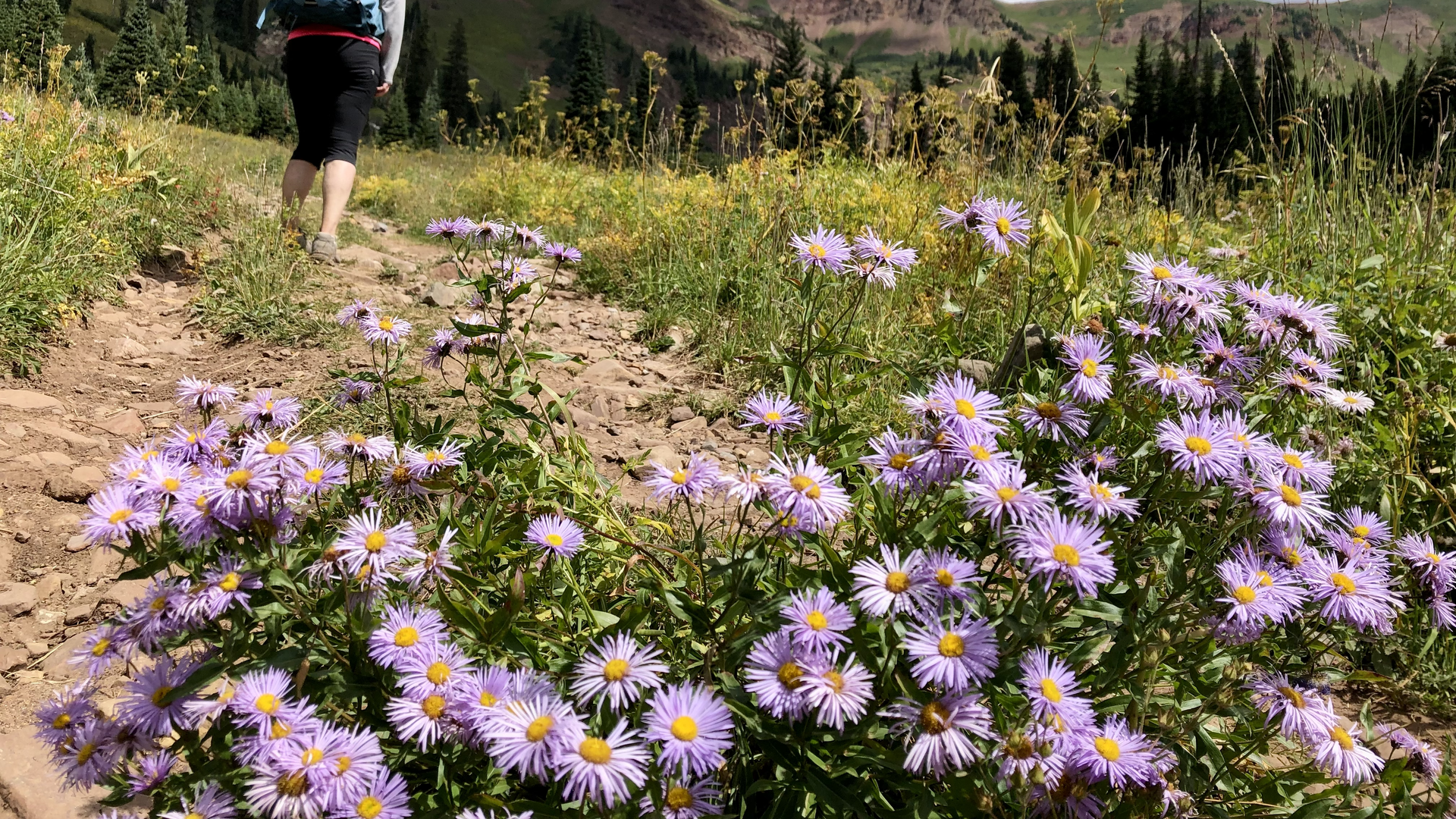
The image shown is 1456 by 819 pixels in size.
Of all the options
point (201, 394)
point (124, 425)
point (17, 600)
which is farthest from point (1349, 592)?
point (124, 425)

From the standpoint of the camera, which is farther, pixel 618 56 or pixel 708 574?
pixel 618 56

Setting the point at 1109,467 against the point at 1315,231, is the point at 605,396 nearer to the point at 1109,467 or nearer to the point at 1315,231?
the point at 1109,467

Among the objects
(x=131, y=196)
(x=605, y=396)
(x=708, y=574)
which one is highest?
(x=131, y=196)

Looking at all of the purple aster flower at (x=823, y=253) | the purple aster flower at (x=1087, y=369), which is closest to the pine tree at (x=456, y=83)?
the purple aster flower at (x=823, y=253)

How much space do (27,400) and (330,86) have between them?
7.91ft

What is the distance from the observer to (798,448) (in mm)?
2008

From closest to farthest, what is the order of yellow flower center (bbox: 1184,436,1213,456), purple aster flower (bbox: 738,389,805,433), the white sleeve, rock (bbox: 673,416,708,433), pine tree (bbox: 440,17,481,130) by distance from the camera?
yellow flower center (bbox: 1184,436,1213,456)
purple aster flower (bbox: 738,389,805,433)
rock (bbox: 673,416,708,433)
the white sleeve
pine tree (bbox: 440,17,481,130)

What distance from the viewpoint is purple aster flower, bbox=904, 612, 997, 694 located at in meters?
0.99

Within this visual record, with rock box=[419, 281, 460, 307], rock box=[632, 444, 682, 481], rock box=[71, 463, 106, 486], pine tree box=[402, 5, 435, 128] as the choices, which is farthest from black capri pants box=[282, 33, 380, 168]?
pine tree box=[402, 5, 435, 128]

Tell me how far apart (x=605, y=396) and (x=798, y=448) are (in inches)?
58.6

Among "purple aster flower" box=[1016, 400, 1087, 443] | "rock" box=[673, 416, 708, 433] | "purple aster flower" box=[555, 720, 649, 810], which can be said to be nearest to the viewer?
"purple aster flower" box=[555, 720, 649, 810]

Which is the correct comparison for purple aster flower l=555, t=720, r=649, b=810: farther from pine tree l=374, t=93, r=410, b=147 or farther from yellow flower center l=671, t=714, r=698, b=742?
pine tree l=374, t=93, r=410, b=147

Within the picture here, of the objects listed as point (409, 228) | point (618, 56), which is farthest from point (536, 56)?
point (409, 228)

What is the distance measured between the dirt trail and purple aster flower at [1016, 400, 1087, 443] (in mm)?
758
